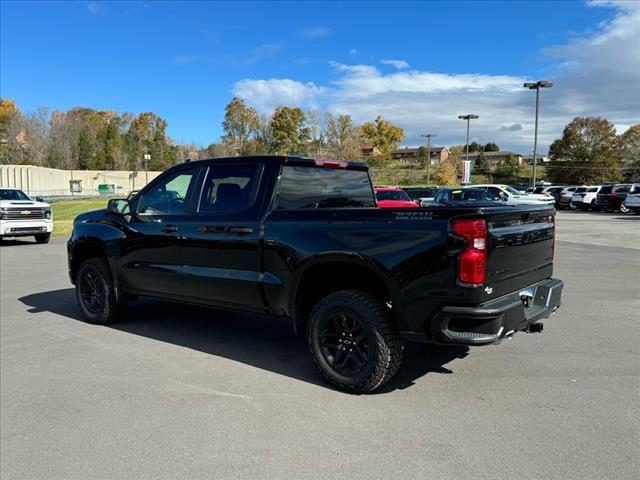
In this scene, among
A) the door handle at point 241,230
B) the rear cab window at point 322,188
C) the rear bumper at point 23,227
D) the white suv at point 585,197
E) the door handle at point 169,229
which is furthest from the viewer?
the white suv at point 585,197

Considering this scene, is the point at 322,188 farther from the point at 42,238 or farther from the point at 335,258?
the point at 42,238

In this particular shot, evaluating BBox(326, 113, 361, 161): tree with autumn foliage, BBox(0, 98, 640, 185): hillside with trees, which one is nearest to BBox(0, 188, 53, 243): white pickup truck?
BBox(0, 98, 640, 185): hillside with trees

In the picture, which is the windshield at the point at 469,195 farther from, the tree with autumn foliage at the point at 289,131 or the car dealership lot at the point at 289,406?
the tree with autumn foliage at the point at 289,131

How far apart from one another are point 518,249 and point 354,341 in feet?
4.86

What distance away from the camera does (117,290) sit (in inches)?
252

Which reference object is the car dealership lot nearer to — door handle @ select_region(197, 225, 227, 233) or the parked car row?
door handle @ select_region(197, 225, 227, 233)

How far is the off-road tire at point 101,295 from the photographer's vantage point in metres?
6.48

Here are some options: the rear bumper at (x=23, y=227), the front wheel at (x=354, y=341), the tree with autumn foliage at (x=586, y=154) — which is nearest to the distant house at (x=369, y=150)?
the tree with autumn foliage at (x=586, y=154)

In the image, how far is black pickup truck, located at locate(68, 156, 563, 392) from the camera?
3822 millimetres

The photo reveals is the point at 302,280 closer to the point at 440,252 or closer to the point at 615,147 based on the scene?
the point at 440,252

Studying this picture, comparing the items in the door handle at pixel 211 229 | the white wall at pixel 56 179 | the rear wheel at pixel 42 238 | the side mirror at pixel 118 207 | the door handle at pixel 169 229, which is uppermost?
the white wall at pixel 56 179

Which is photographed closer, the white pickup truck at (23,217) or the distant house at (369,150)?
the white pickup truck at (23,217)

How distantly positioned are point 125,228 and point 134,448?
3.26 meters

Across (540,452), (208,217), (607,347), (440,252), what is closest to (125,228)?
(208,217)
